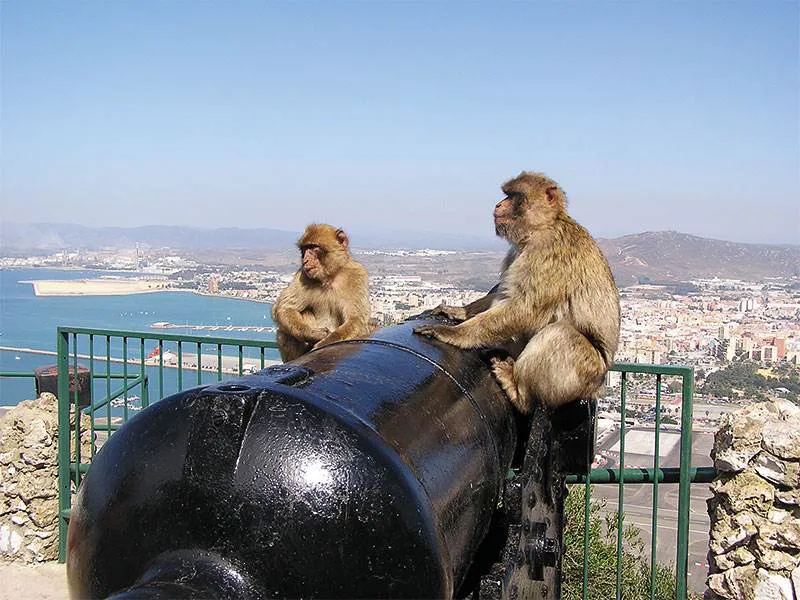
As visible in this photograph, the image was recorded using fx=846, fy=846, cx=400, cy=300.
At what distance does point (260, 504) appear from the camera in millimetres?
1336

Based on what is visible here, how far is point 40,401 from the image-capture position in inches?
221

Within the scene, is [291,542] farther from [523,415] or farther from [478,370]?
[523,415]

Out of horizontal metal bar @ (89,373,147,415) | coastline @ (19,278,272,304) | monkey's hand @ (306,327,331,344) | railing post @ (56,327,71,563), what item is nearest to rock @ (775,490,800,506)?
monkey's hand @ (306,327,331,344)

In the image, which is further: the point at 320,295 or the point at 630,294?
the point at 630,294

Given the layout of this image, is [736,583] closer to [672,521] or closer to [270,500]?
[270,500]

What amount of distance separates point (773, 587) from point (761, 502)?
0.41 m

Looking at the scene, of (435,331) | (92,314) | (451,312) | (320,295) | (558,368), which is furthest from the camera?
(92,314)

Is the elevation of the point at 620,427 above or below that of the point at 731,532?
above

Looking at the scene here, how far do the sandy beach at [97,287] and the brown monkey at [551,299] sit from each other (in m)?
26.0

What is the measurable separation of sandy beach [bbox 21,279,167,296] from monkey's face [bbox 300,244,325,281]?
24463 millimetres

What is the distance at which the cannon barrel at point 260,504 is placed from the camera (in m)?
1.31

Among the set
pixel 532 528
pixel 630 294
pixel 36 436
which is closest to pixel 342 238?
pixel 36 436

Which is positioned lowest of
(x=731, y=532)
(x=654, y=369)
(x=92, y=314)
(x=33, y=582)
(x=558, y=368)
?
(x=92, y=314)

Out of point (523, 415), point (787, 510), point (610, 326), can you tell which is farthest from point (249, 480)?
point (787, 510)
